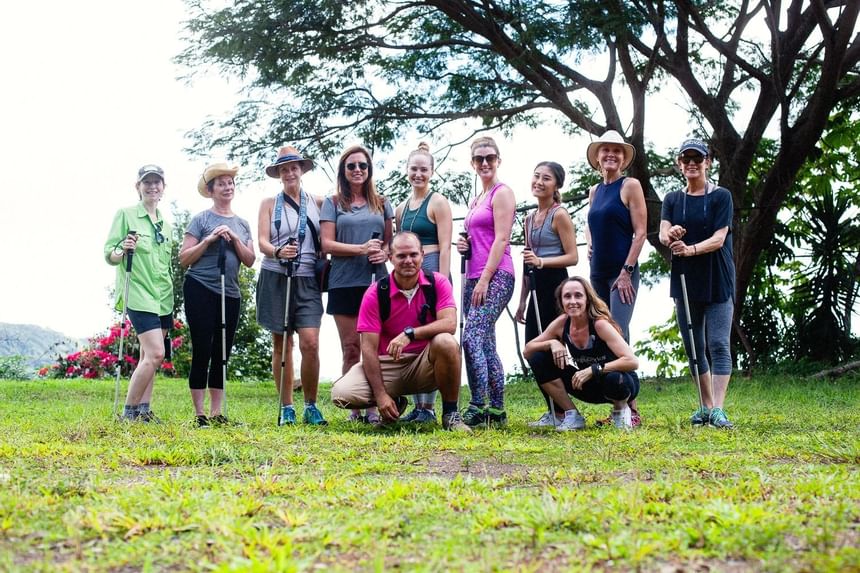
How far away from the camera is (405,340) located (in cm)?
577

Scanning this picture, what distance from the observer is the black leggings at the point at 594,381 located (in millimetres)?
6016

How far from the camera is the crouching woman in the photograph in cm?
602

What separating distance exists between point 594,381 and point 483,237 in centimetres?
113

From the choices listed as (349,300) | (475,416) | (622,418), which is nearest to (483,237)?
(349,300)

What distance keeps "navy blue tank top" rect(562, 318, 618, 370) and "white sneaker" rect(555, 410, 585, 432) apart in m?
0.30

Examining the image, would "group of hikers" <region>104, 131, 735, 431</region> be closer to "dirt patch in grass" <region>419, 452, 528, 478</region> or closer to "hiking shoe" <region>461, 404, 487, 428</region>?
"hiking shoe" <region>461, 404, 487, 428</region>

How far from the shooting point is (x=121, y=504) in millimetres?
3244

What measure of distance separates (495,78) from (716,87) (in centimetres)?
320

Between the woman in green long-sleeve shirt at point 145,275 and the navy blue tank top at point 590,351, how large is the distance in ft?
8.60

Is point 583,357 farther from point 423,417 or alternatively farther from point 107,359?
point 107,359

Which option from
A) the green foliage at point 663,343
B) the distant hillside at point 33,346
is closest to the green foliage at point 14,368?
the distant hillside at point 33,346

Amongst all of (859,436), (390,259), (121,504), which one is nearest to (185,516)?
(121,504)

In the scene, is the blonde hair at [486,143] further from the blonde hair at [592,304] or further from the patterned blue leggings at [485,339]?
the blonde hair at [592,304]

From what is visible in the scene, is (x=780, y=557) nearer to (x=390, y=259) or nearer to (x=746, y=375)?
(x=390, y=259)
